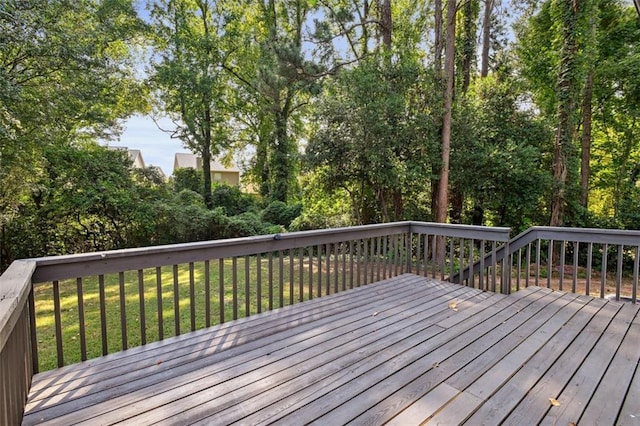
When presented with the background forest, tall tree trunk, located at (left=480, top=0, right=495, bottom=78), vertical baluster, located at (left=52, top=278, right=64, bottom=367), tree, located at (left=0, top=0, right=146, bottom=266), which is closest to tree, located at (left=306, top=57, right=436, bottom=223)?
the background forest

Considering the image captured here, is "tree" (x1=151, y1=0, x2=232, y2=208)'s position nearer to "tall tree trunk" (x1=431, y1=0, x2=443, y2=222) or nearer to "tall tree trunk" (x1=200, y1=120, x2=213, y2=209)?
"tall tree trunk" (x1=200, y1=120, x2=213, y2=209)

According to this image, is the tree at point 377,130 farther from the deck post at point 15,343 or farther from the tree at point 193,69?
the tree at point 193,69

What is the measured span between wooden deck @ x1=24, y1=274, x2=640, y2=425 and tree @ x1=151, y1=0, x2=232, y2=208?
1278 cm

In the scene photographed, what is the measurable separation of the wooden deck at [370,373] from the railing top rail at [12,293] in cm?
66

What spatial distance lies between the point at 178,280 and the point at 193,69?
1257 centimetres

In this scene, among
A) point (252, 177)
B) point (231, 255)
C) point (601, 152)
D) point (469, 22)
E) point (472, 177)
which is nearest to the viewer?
point (231, 255)

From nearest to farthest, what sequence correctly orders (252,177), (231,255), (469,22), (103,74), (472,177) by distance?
(231,255) < (103,74) < (472,177) < (469,22) < (252,177)

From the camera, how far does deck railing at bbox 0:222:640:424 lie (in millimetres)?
1820

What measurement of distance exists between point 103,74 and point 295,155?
15.7 feet

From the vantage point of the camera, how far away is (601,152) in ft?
38.8

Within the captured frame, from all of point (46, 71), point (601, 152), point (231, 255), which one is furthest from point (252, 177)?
point (231, 255)

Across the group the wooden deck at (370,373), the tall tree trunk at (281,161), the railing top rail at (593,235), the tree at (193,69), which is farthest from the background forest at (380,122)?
the wooden deck at (370,373)

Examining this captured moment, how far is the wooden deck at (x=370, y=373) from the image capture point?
1.74 meters

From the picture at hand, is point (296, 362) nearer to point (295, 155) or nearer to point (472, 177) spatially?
point (295, 155)
